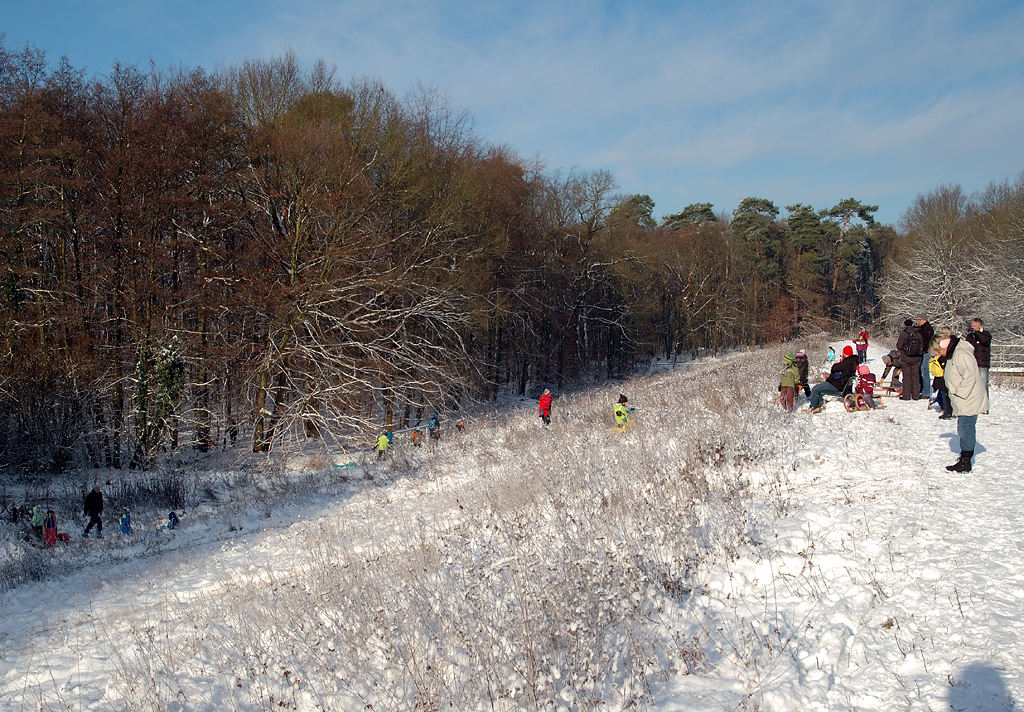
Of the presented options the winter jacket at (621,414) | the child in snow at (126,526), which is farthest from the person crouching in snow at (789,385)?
the child in snow at (126,526)

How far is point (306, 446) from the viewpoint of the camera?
20469 mm

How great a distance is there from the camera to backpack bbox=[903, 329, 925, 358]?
35.9ft

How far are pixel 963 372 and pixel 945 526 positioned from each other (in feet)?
8.27

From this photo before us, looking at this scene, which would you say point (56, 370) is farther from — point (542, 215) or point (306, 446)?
point (542, 215)

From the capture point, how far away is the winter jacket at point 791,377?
10.7 metres

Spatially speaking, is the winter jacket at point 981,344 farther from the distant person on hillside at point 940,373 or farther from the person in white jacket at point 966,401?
the person in white jacket at point 966,401

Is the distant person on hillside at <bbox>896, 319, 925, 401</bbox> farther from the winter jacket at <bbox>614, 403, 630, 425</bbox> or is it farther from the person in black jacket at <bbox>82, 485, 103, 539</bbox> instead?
the person in black jacket at <bbox>82, 485, 103, 539</bbox>

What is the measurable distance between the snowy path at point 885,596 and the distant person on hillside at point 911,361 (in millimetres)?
4153

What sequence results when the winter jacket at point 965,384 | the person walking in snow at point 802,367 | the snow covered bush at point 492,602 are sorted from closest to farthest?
the snow covered bush at point 492,602 < the winter jacket at point 965,384 < the person walking in snow at point 802,367

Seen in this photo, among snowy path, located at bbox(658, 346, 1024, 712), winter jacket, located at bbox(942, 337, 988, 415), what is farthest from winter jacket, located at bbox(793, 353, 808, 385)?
snowy path, located at bbox(658, 346, 1024, 712)

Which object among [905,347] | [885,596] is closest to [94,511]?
[885,596]

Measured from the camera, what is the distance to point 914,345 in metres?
11.0

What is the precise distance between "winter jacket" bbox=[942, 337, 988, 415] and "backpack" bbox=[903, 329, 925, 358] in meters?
4.33

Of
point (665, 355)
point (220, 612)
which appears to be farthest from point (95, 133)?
point (665, 355)
